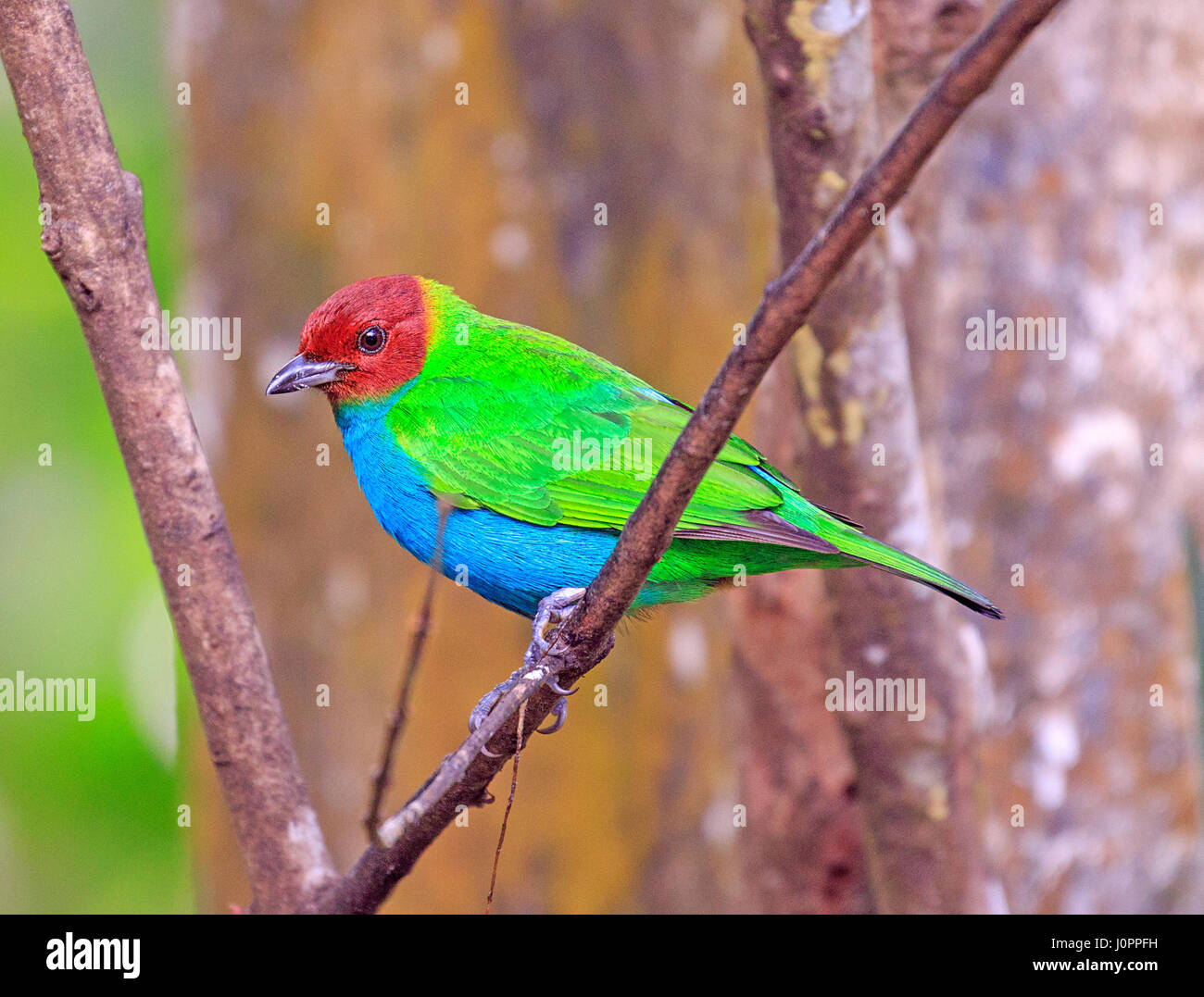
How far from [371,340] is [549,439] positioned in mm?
686

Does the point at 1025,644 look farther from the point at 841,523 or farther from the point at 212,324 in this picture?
the point at 212,324

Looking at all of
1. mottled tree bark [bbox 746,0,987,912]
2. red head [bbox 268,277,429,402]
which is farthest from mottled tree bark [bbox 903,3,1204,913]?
red head [bbox 268,277,429,402]

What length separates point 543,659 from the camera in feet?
8.16

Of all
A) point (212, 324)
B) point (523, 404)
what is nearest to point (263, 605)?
point (212, 324)

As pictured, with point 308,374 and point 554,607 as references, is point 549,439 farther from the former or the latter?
point 308,374

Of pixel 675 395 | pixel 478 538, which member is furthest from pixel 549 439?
pixel 675 395

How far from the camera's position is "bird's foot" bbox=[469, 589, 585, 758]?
2492 mm

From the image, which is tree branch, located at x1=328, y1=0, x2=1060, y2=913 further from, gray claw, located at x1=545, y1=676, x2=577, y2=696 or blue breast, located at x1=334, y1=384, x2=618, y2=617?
blue breast, located at x1=334, y1=384, x2=618, y2=617

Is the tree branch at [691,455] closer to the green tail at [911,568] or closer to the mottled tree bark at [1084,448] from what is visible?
the green tail at [911,568]

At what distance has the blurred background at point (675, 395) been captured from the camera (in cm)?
502

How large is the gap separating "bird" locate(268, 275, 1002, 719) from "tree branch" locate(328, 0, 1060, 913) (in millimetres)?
550

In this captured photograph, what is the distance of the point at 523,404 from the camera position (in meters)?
3.57

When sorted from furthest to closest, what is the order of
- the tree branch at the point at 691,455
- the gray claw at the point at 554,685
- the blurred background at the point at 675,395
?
the blurred background at the point at 675,395
the gray claw at the point at 554,685
the tree branch at the point at 691,455

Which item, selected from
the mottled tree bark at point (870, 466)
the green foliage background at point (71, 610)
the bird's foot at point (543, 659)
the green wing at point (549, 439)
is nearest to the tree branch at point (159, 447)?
the bird's foot at point (543, 659)
